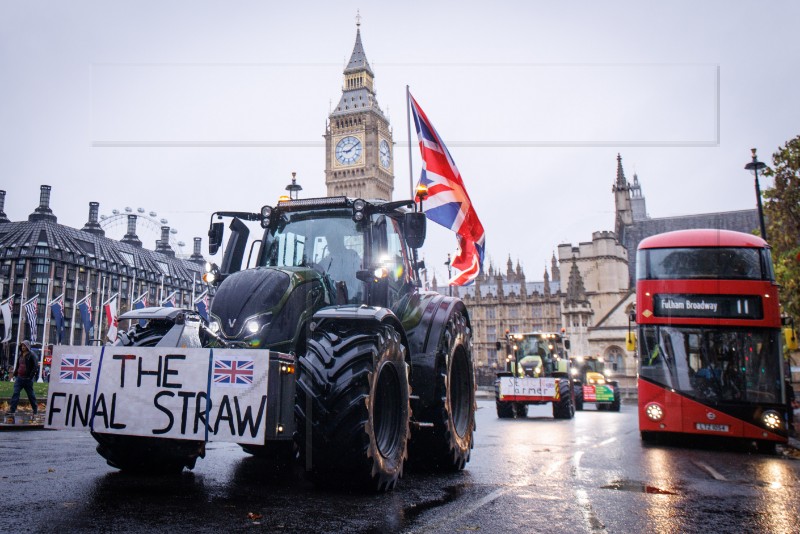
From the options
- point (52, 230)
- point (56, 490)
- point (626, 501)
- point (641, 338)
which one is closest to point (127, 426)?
point (56, 490)

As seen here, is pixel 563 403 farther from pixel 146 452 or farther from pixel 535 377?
pixel 146 452

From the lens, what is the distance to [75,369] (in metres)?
5.60

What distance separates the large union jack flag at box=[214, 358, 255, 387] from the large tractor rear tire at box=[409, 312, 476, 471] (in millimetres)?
2848

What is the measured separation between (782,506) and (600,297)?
217 feet

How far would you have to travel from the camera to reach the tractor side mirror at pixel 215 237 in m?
7.41

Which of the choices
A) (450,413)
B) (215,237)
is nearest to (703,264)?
(450,413)

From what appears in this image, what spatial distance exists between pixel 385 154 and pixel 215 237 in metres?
109

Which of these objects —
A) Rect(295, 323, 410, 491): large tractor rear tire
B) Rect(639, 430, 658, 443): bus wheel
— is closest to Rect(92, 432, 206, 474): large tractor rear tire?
Rect(295, 323, 410, 491): large tractor rear tire

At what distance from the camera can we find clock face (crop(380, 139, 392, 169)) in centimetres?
11255

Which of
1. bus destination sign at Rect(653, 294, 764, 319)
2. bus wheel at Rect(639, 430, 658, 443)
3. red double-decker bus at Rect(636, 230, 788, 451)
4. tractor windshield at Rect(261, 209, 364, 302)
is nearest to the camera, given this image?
tractor windshield at Rect(261, 209, 364, 302)

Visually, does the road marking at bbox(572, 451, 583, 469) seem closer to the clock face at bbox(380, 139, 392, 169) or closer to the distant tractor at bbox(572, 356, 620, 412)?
the distant tractor at bbox(572, 356, 620, 412)

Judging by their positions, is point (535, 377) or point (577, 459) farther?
point (535, 377)

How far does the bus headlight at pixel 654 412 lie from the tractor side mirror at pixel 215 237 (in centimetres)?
971

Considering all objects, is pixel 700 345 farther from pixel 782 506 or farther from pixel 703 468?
pixel 782 506
